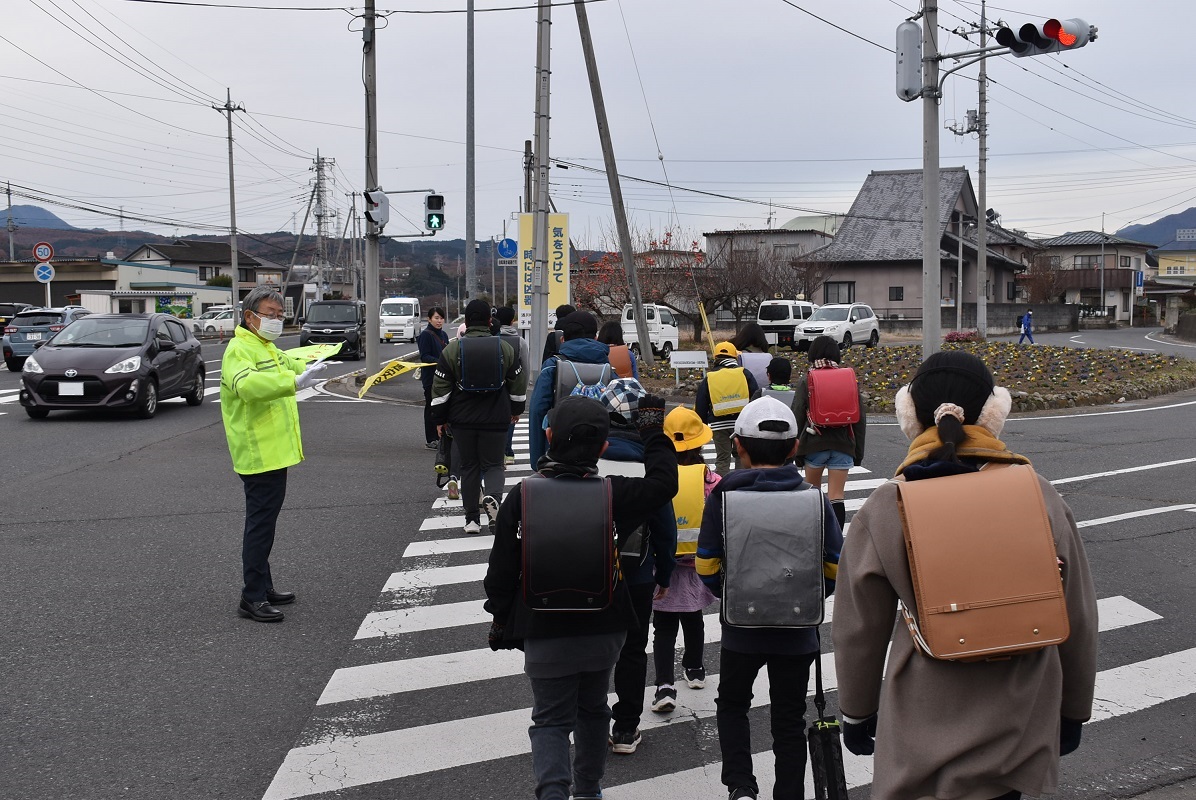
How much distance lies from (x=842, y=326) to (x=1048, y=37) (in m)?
22.2

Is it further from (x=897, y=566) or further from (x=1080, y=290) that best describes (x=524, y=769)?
(x=1080, y=290)

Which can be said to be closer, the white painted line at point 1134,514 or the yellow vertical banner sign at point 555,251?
the white painted line at point 1134,514

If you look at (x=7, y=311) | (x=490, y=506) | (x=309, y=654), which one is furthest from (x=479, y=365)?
(x=7, y=311)

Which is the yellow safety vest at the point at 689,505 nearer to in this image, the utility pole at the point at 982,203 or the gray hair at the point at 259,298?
the gray hair at the point at 259,298

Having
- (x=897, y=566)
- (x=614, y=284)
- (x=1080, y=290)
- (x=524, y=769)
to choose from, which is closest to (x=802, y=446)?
(x=524, y=769)

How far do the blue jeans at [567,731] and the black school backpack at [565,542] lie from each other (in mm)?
327

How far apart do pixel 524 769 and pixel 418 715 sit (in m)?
0.79

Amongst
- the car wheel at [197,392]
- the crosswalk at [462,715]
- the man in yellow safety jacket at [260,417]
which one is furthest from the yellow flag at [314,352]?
the car wheel at [197,392]

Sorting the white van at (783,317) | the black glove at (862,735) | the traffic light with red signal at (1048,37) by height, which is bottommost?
the black glove at (862,735)

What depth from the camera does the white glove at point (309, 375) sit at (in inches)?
239

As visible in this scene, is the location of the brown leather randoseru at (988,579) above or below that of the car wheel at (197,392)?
above

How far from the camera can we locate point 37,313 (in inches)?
1059

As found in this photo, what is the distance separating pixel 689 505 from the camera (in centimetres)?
454

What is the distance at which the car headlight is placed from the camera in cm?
1552
